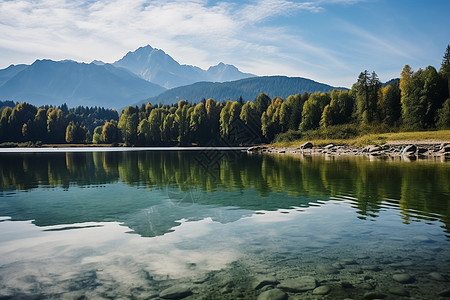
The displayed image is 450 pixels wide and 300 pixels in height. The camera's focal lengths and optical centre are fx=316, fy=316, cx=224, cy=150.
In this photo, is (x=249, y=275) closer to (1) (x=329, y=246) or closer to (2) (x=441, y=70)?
(1) (x=329, y=246)

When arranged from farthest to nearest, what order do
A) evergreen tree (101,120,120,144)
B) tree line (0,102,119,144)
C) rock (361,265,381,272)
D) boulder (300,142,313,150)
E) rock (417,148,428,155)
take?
tree line (0,102,119,144) → evergreen tree (101,120,120,144) → boulder (300,142,313,150) → rock (417,148,428,155) → rock (361,265,381,272)

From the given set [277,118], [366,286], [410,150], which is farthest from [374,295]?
[277,118]

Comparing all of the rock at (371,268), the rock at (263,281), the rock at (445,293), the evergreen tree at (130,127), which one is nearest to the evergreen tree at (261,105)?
the evergreen tree at (130,127)

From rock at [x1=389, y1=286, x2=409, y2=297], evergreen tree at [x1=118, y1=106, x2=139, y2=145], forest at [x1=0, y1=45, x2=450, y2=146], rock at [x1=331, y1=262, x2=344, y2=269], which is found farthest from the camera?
evergreen tree at [x1=118, y1=106, x2=139, y2=145]

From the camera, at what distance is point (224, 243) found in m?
11.1

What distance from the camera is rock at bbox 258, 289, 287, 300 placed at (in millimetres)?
7086

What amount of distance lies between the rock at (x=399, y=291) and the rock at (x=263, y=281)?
8.62ft

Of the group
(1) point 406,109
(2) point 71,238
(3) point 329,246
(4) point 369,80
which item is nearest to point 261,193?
(3) point 329,246

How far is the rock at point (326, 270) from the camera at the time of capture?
8.36m

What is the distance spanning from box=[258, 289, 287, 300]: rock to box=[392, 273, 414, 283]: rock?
2981 mm

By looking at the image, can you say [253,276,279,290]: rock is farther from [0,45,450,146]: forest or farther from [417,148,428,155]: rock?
[0,45,450,146]: forest

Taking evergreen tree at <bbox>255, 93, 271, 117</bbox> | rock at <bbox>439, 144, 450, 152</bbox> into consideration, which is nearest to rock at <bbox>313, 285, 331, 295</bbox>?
rock at <bbox>439, 144, 450, 152</bbox>

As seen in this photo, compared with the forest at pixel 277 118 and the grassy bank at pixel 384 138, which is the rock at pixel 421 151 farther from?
the forest at pixel 277 118

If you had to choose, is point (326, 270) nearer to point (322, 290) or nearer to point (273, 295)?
point (322, 290)
